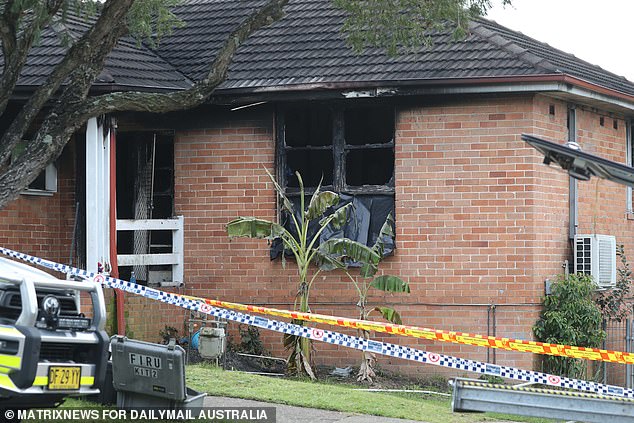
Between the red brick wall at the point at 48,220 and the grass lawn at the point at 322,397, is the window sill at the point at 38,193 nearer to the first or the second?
the red brick wall at the point at 48,220

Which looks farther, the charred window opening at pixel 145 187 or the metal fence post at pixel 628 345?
the charred window opening at pixel 145 187

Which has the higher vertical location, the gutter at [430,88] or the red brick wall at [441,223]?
the gutter at [430,88]

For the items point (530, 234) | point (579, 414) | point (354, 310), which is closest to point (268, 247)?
point (354, 310)

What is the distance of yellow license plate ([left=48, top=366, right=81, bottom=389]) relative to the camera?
27.4 feet

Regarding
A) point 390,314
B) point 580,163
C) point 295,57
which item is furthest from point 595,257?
point 580,163

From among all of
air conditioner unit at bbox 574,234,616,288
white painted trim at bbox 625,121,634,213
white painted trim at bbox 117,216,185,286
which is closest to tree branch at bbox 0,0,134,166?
white painted trim at bbox 117,216,185,286

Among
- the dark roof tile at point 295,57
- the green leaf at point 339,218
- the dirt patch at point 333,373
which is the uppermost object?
the dark roof tile at point 295,57

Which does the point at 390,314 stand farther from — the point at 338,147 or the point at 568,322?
A: the point at 338,147

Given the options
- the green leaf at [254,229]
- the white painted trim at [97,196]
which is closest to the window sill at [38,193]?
the white painted trim at [97,196]

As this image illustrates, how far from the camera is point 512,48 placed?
604 inches

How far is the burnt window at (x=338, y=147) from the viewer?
15.8 m

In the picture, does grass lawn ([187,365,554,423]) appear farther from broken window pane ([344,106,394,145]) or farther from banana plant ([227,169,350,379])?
broken window pane ([344,106,394,145])

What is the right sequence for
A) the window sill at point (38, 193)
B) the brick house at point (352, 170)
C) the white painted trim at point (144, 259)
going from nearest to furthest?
the brick house at point (352, 170) → the white painted trim at point (144, 259) → the window sill at point (38, 193)

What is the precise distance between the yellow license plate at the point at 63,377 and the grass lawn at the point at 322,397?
9.38 feet
